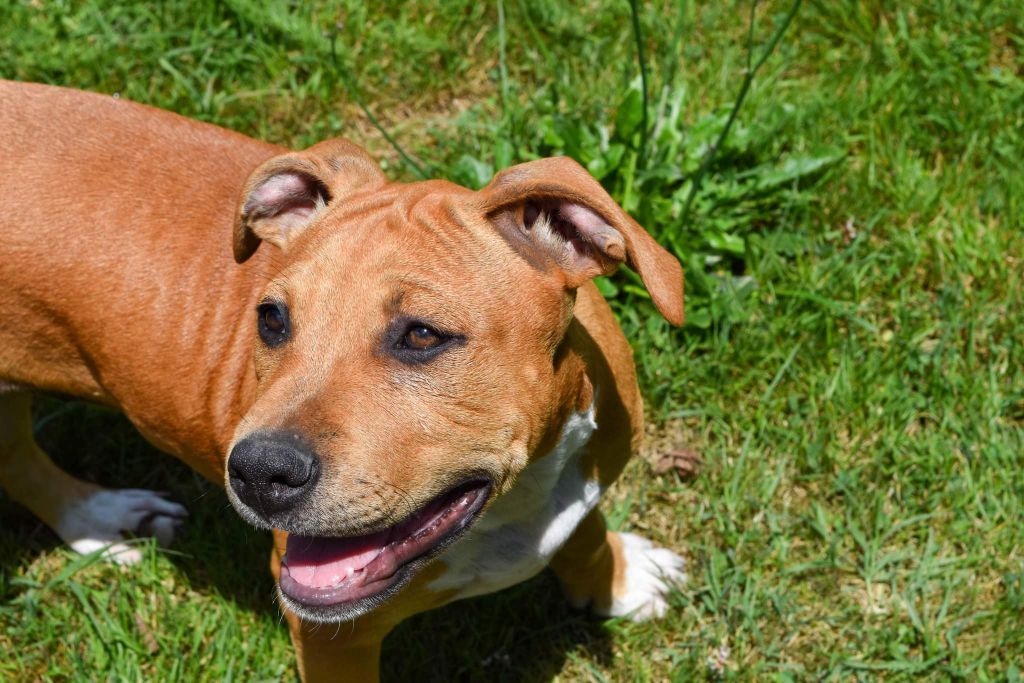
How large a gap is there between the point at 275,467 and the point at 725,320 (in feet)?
9.72

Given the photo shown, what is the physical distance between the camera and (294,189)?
12.9ft

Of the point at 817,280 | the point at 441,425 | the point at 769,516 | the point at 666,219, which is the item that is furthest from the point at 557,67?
the point at 441,425

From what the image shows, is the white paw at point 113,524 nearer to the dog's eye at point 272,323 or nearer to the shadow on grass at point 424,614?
the shadow on grass at point 424,614

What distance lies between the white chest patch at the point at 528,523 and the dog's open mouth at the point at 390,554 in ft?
1.30

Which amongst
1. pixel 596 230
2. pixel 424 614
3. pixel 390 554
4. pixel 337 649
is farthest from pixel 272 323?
pixel 424 614

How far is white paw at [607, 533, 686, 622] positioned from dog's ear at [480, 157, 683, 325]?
1.83 metres

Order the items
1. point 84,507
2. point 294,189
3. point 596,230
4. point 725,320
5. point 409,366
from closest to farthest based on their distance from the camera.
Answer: point 409,366 < point 596,230 < point 294,189 < point 84,507 < point 725,320

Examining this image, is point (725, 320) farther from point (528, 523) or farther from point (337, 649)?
point (337, 649)

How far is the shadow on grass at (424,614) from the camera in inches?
189

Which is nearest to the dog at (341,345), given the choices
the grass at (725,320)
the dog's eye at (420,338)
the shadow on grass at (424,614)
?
the dog's eye at (420,338)

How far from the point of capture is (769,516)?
5.09 metres

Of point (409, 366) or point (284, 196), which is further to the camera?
point (284, 196)

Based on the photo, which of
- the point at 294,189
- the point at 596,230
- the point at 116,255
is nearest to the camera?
the point at 596,230

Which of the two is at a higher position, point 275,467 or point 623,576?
point 275,467
